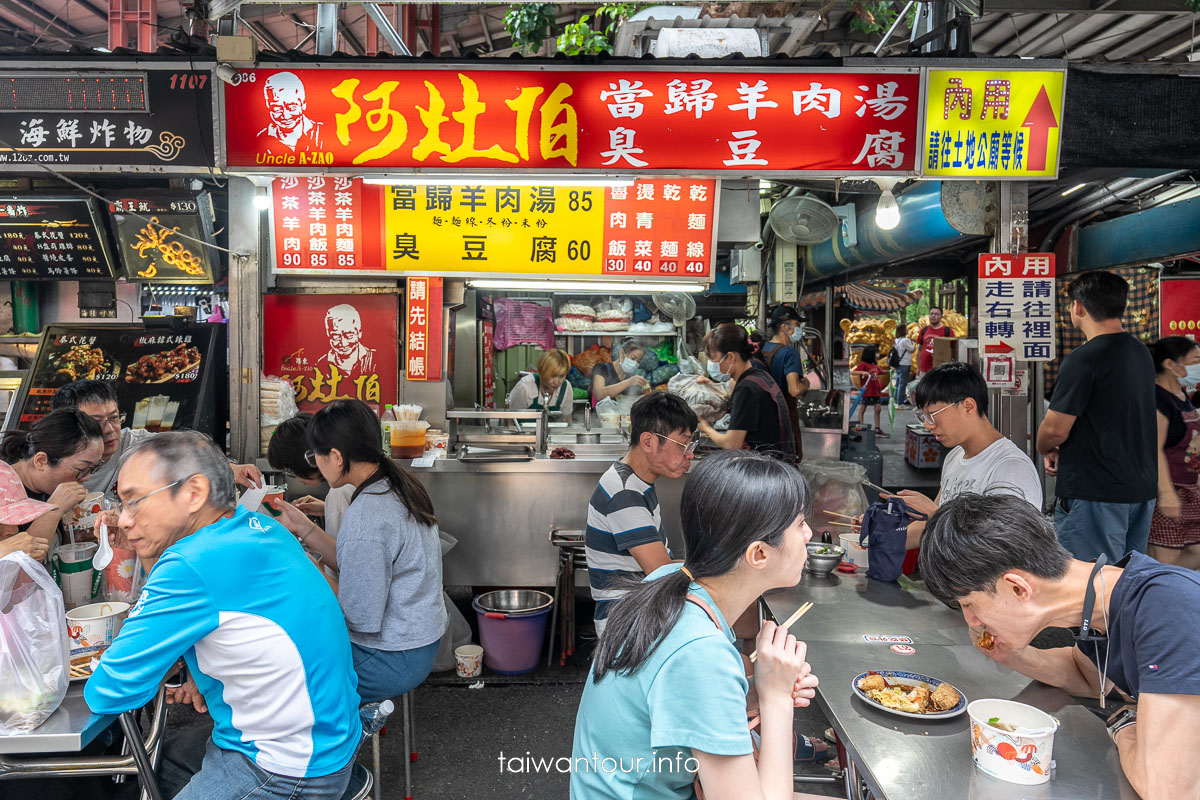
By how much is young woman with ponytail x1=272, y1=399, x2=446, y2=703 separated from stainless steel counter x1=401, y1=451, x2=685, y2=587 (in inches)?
83.6

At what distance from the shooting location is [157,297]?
7.33 m

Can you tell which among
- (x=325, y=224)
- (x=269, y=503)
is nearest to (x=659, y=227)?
(x=325, y=224)

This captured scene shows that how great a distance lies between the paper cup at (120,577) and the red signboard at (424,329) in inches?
114

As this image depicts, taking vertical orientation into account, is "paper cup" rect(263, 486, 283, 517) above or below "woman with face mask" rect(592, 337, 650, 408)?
below

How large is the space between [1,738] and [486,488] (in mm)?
3457

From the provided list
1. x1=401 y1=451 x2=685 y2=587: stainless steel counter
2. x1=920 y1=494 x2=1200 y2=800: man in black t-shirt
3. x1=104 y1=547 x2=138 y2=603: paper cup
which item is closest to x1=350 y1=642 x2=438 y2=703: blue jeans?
x1=104 y1=547 x2=138 y2=603: paper cup

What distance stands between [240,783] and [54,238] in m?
5.85

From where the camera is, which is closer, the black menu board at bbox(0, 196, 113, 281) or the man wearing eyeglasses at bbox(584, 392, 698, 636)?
the man wearing eyeglasses at bbox(584, 392, 698, 636)

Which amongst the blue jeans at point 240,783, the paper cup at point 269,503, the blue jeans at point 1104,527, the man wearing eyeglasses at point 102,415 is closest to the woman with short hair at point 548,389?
the man wearing eyeglasses at point 102,415

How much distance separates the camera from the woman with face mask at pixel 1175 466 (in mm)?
5133

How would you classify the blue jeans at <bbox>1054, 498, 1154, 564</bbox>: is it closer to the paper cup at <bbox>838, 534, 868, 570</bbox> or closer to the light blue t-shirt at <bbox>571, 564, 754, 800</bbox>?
the paper cup at <bbox>838, 534, 868, 570</bbox>

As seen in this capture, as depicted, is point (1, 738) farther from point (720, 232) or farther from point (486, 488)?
point (720, 232)

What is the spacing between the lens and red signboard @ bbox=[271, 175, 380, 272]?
534 centimetres

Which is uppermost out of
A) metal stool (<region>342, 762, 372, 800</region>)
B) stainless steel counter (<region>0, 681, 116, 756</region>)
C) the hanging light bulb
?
the hanging light bulb
